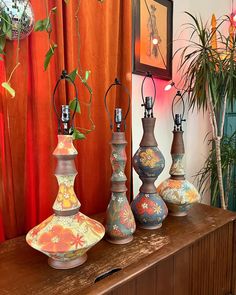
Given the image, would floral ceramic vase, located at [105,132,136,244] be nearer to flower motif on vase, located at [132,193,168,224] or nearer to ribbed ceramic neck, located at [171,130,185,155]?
flower motif on vase, located at [132,193,168,224]

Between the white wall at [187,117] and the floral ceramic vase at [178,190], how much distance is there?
1.20ft

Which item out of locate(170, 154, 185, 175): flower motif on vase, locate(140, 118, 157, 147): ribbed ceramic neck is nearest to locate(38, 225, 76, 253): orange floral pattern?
locate(140, 118, 157, 147): ribbed ceramic neck

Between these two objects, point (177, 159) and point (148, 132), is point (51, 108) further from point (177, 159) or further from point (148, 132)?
point (177, 159)

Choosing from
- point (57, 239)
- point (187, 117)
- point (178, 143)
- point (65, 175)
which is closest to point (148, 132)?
point (178, 143)

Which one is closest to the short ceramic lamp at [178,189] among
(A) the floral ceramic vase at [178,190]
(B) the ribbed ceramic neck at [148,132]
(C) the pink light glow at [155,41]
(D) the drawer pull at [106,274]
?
(A) the floral ceramic vase at [178,190]

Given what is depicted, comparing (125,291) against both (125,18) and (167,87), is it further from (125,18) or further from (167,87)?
(167,87)

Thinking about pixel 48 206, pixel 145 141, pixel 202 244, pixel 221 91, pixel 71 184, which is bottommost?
pixel 202 244

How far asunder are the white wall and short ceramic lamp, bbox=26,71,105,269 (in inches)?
30.7

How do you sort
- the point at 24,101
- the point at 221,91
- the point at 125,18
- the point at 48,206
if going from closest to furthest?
the point at 24,101 < the point at 48,206 < the point at 125,18 < the point at 221,91

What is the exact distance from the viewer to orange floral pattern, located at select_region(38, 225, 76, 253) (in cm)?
64

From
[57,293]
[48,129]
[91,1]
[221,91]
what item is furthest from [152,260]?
[221,91]

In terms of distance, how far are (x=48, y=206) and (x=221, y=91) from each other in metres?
1.25

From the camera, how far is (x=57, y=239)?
66 centimetres

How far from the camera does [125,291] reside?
0.66 meters
